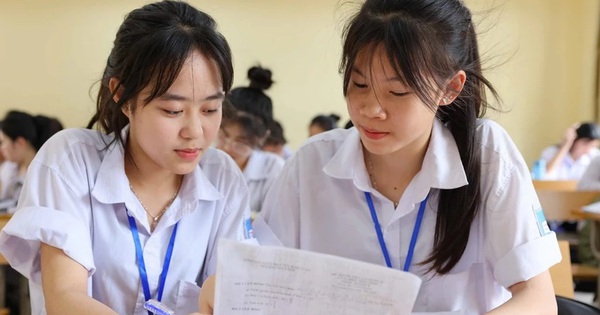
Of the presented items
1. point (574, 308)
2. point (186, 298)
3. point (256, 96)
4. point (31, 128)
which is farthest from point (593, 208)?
point (31, 128)

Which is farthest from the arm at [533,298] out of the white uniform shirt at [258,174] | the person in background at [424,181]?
the white uniform shirt at [258,174]

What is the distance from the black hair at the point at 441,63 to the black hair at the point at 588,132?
5332mm

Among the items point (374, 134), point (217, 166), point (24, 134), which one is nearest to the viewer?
point (374, 134)

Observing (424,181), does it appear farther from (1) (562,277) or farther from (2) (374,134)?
(1) (562,277)

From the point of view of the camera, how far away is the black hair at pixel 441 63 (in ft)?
3.94

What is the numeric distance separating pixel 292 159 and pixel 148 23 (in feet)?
1.51

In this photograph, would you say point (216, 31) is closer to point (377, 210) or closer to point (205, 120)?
point (205, 120)

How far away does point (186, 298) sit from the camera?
1344 millimetres

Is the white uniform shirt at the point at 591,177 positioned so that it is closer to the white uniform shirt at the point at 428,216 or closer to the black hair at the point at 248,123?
the black hair at the point at 248,123

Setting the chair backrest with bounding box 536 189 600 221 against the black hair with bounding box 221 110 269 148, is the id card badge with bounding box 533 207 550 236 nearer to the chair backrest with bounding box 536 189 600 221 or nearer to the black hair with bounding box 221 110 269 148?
the black hair with bounding box 221 110 269 148

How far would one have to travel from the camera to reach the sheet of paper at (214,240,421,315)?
2.99ft

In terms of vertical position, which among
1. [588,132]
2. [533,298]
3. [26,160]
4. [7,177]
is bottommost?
[588,132]

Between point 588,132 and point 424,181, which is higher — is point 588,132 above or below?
below

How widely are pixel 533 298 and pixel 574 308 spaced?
0.23m
